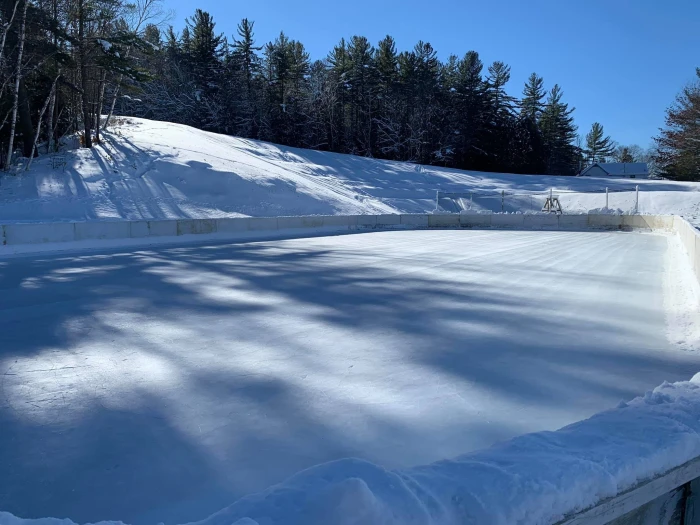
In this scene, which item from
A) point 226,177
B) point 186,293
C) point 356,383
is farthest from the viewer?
point 226,177

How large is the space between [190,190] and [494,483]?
19.9m

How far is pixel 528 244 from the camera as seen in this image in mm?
15125

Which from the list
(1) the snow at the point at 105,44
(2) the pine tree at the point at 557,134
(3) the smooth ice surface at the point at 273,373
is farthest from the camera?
(2) the pine tree at the point at 557,134

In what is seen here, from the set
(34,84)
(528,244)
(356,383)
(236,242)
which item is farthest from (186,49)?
(356,383)

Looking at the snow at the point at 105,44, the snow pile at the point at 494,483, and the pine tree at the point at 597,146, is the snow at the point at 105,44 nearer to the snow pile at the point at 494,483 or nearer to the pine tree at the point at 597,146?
the snow pile at the point at 494,483

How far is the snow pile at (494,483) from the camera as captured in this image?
66.2 inches

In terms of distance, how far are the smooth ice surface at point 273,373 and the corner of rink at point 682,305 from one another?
147mm

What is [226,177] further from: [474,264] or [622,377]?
[622,377]

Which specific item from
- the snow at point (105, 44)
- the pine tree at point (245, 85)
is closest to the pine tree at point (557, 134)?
the pine tree at point (245, 85)

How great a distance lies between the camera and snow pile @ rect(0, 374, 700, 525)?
1681mm

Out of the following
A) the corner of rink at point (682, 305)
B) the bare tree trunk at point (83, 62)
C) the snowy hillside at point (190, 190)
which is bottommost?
the corner of rink at point (682, 305)

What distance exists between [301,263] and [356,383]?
21.8 feet

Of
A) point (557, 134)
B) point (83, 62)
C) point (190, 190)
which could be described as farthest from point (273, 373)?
point (557, 134)

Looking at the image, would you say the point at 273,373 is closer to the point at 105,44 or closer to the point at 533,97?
the point at 105,44
